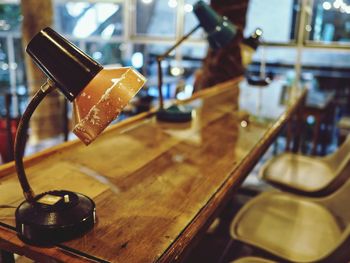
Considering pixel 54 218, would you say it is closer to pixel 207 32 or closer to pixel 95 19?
pixel 207 32

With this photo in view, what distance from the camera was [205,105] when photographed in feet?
8.90

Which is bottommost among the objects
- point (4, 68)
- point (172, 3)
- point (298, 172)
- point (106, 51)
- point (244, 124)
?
point (4, 68)

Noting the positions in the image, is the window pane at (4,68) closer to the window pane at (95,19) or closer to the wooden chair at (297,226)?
the window pane at (95,19)

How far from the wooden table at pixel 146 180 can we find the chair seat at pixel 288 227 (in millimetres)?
326

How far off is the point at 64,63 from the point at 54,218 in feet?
1.30

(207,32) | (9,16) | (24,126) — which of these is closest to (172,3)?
(9,16)

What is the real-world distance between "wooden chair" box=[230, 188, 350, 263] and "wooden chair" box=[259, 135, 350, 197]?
0.39ft

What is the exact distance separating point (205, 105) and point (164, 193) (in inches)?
58.6

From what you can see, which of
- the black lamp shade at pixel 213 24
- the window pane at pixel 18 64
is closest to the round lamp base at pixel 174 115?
the black lamp shade at pixel 213 24

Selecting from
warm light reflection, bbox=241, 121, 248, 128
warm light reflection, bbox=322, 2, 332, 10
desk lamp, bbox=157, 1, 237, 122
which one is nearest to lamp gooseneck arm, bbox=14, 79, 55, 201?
desk lamp, bbox=157, 1, 237, 122

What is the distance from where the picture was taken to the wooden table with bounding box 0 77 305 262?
0.98 metres

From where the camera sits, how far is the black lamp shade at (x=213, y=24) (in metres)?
2.04

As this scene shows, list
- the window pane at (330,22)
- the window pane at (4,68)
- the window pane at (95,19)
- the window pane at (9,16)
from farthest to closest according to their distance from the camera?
the window pane at (4,68), the window pane at (9,16), the window pane at (95,19), the window pane at (330,22)

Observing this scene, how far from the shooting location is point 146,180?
140 cm
